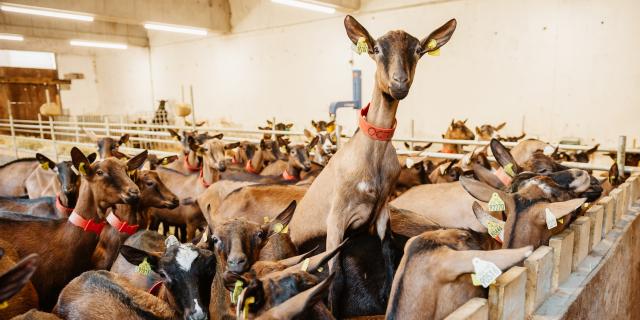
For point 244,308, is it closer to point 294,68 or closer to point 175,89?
point 294,68

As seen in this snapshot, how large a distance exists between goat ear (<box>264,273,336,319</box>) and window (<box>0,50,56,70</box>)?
24.0m

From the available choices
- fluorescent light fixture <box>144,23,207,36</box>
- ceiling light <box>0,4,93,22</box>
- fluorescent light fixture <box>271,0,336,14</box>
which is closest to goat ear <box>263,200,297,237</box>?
fluorescent light fixture <box>271,0,336,14</box>

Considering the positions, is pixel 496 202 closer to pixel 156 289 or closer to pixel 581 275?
pixel 581 275

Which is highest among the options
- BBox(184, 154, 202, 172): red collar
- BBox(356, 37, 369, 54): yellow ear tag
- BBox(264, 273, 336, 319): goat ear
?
BBox(356, 37, 369, 54): yellow ear tag

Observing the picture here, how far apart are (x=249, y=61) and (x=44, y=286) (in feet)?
41.8

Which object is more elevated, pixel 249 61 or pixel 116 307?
pixel 249 61

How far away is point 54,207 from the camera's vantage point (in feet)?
15.3

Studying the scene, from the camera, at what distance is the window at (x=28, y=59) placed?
20.7 meters

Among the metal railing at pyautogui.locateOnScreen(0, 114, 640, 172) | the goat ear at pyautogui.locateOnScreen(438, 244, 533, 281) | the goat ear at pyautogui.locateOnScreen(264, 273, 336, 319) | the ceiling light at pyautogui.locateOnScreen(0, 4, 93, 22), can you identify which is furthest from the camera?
the ceiling light at pyautogui.locateOnScreen(0, 4, 93, 22)

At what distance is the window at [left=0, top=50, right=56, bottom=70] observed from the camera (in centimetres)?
2073

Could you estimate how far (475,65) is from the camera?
1031cm

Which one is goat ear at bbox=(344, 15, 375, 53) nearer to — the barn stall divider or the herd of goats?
the herd of goats

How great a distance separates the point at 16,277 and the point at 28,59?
24.7 metres

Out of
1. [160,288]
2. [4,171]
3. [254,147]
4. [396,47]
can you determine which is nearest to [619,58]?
[254,147]
